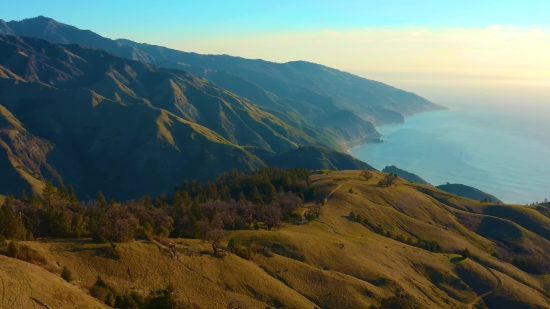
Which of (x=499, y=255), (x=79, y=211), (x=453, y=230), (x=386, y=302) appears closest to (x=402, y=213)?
(x=453, y=230)

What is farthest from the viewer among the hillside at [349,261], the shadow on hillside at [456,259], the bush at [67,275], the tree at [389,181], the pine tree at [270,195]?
the tree at [389,181]

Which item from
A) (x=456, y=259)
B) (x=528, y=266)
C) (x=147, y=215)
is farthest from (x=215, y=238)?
(x=528, y=266)

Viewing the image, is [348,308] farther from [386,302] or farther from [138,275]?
[138,275]

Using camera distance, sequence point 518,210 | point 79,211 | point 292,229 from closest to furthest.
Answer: point 79,211
point 292,229
point 518,210

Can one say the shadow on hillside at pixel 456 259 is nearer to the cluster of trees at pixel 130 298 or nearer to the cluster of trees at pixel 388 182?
the cluster of trees at pixel 388 182

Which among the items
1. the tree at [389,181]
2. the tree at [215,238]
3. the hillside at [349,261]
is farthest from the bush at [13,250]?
the tree at [389,181]

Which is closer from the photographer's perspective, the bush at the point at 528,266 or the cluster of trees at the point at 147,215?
the cluster of trees at the point at 147,215

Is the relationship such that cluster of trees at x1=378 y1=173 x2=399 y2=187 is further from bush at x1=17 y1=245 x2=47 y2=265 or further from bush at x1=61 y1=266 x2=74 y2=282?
bush at x1=17 y1=245 x2=47 y2=265
